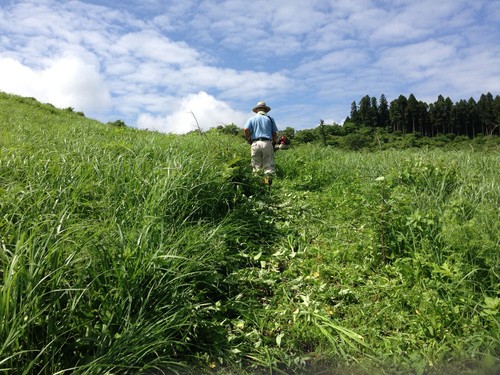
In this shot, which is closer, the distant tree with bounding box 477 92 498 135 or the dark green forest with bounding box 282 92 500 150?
the distant tree with bounding box 477 92 498 135

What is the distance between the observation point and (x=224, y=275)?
11.4 ft

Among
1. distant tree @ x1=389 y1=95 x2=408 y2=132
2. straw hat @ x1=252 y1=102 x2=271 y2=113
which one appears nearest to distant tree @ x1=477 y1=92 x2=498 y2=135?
distant tree @ x1=389 y1=95 x2=408 y2=132

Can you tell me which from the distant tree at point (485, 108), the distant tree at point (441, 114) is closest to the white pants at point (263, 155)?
the distant tree at point (485, 108)

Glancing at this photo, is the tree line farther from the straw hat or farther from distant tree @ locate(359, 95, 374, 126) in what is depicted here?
the straw hat

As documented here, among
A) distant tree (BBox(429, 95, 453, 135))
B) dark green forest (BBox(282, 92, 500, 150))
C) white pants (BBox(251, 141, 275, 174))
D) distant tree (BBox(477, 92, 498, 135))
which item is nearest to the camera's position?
white pants (BBox(251, 141, 275, 174))

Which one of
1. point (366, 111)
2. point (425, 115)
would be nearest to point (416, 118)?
point (425, 115)

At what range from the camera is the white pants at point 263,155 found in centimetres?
728

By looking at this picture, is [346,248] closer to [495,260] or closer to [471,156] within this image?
[495,260]

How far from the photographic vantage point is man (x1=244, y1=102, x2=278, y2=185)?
23.9 feet

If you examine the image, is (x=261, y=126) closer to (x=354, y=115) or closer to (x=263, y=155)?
(x=263, y=155)

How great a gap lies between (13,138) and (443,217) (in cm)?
589

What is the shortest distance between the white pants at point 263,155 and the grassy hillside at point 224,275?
2.27m

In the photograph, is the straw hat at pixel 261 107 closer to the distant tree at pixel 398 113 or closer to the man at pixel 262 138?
the man at pixel 262 138

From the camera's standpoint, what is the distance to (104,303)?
2.37m
